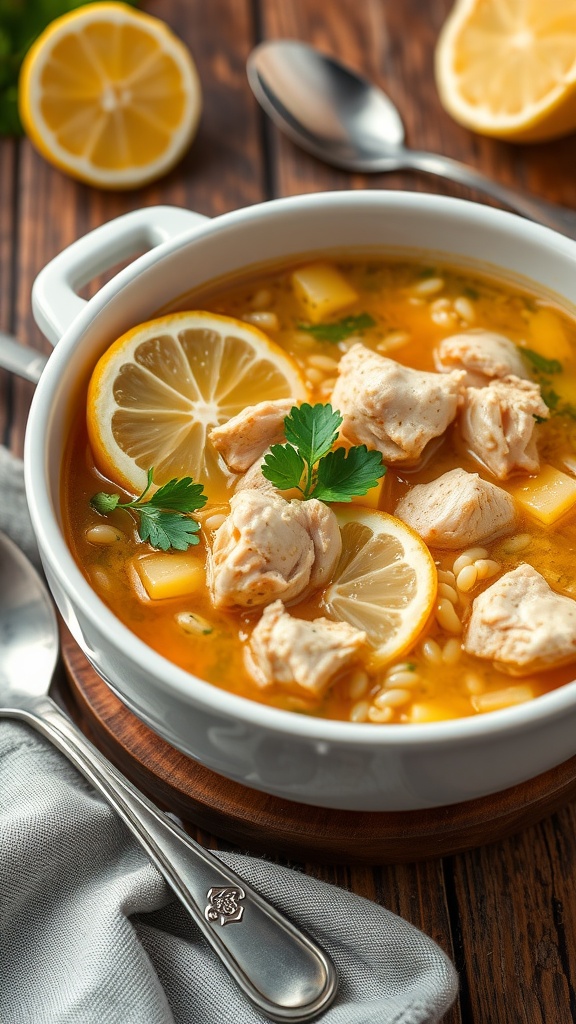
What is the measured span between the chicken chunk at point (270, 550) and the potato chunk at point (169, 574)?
4 cm

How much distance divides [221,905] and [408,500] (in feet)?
3.66

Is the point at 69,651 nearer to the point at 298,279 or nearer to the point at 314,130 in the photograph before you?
the point at 298,279

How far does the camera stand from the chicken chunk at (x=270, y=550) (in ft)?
8.04

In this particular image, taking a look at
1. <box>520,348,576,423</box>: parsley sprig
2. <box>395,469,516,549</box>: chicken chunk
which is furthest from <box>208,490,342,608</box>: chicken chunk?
<box>520,348,576,423</box>: parsley sprig

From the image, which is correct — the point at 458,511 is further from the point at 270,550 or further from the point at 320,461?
the point at 270,550

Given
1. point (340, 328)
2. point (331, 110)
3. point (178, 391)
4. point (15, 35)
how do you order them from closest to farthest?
point (178, 391) < point (340, 328) < point (331, 110) < point (15, 35)

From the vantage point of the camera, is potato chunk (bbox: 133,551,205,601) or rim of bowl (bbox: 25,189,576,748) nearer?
rim of bowl (bbox: 25,189,576,748)

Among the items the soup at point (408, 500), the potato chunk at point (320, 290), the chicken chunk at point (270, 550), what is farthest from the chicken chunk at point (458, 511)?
the potato chunk at point (320, 290)

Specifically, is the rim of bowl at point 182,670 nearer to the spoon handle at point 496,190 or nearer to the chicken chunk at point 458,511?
the chicken chunk at point 458,511

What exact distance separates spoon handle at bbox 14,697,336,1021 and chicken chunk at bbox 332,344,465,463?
1.11m

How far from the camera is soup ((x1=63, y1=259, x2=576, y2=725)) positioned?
8.02 feet

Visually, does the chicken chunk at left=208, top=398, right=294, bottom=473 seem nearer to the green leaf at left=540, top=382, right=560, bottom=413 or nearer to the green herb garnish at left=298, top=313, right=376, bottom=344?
the green herb garnish at left=298, top=313, right=376, bottom=344

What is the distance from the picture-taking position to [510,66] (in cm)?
403

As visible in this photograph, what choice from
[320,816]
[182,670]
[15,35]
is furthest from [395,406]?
A: [15,35]
